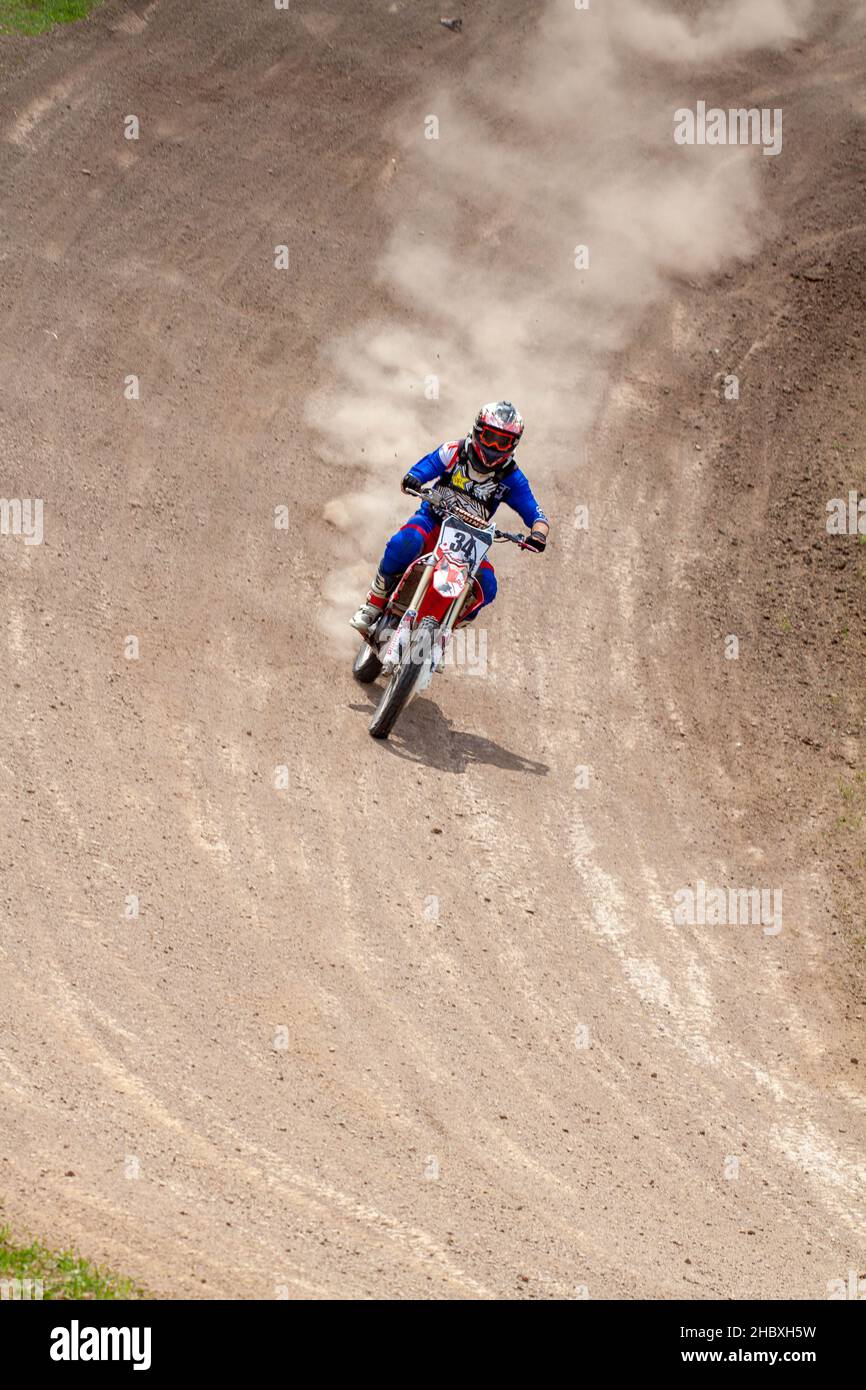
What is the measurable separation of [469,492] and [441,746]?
2479 millimetres

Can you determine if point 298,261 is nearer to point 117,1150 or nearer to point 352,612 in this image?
point 352,612

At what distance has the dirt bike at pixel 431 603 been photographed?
13.1 meters

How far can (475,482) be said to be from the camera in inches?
551

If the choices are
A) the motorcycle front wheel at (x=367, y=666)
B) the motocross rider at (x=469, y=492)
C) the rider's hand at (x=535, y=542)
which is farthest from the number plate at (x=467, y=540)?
the motorcycle front wheel at (x=367, y=666)

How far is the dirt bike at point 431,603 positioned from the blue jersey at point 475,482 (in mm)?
151

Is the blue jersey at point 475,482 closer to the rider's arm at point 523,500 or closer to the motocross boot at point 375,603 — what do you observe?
the rider's arm at point 523,500

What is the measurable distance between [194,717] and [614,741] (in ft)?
14.4

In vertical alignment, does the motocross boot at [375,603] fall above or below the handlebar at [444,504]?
below

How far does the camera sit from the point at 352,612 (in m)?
15.7

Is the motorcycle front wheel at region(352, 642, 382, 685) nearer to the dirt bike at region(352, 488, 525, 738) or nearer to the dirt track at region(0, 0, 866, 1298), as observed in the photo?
the dirt bike at region(352, 488, 525, 738)

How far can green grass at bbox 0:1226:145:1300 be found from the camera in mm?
6922

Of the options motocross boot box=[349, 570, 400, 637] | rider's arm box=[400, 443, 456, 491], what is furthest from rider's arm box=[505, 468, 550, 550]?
motocross boot box=[349, 570, 400, 637]

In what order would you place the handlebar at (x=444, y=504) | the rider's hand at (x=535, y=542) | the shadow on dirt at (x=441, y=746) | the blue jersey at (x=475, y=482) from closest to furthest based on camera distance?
the handlebar at (x=444, y=504), the rider's hand at (x=535, y=542), the shadow on dirt at (x=441, y=746), the blue jersey at (x=475, y=482)

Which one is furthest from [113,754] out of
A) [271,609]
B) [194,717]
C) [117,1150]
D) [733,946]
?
[733,946]
